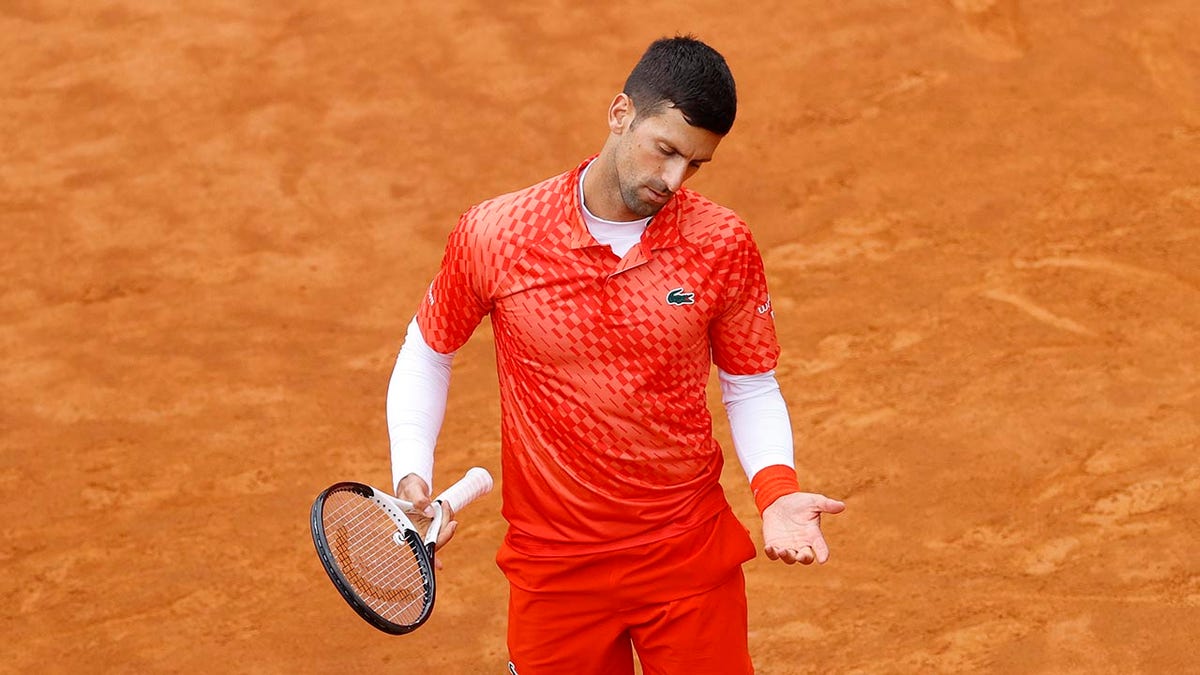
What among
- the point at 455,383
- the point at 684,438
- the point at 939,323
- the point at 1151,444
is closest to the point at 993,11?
the point at 939,323

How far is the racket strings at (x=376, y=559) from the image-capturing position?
3.50 m

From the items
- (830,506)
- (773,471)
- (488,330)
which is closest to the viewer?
(830,506)

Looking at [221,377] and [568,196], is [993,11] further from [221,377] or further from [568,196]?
[568,196]

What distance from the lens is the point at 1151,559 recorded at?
5.57m

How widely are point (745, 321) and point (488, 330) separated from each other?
154 inches

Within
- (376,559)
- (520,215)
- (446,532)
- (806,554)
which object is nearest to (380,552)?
(376,559)

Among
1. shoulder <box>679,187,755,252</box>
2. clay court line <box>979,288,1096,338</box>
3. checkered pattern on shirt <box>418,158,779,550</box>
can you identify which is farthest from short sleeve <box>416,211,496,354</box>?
clay court line <box>979,288,1096,338</box>

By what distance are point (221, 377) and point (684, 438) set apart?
12.8 feet

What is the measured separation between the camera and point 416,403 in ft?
11.4

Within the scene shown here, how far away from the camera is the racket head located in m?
3.44

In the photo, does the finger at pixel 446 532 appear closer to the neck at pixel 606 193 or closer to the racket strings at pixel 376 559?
the racket strings at pixel 376 559

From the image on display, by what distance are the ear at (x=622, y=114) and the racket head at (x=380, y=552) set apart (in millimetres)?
971

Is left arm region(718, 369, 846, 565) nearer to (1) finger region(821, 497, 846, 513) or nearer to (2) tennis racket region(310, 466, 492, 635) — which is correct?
(1) finger region(821, 497, 846, 513)

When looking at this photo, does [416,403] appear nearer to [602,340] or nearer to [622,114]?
[602,340]
